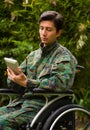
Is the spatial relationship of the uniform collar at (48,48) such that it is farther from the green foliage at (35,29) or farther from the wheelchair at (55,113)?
the green foliage at (35,29)

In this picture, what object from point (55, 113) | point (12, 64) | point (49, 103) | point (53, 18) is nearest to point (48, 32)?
point (53, 18)

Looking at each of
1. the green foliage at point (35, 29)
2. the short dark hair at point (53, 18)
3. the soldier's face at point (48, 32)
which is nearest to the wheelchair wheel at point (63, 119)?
the soldier's face at point (48, 32)

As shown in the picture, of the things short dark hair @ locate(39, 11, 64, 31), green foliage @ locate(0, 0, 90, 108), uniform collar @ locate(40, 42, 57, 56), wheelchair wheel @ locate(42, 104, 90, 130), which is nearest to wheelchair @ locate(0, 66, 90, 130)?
wheelchair wheel @ locate(42, 104, 90, 130)

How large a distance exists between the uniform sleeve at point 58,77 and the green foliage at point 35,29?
6.54 feet

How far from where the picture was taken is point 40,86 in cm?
505

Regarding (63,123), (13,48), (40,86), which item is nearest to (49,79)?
(40,86)

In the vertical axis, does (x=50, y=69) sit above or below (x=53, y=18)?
below

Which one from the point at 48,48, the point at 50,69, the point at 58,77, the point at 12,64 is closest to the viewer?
the point at 12,64

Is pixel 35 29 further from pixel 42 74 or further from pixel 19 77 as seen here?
pixel 19 77

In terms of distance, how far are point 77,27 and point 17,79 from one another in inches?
97.2

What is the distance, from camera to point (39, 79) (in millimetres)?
5254

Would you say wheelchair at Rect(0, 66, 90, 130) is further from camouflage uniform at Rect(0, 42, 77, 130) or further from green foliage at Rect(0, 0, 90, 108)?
green foliage at Rect(0, 0, 90, 108)

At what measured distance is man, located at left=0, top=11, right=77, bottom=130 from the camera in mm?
5055

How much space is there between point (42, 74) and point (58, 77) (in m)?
0.24
